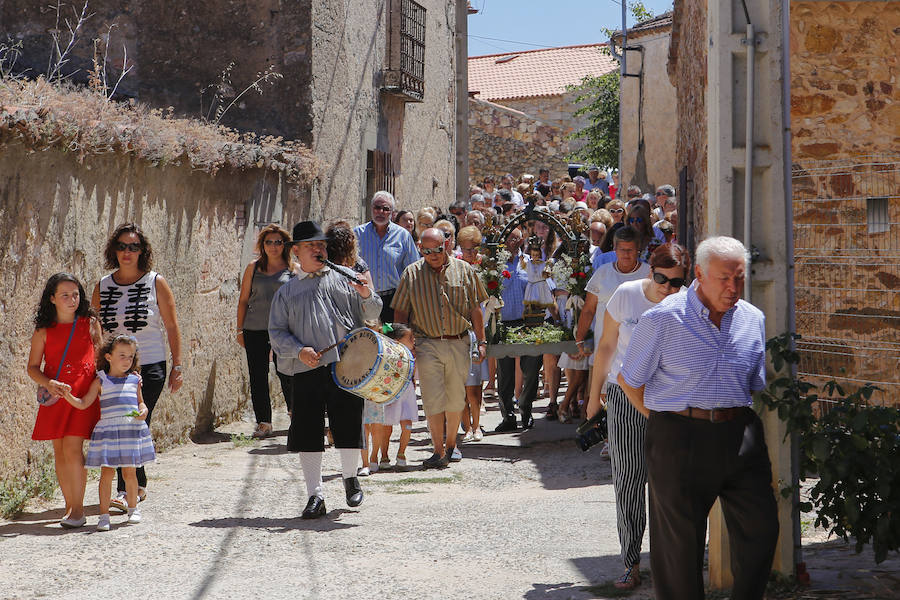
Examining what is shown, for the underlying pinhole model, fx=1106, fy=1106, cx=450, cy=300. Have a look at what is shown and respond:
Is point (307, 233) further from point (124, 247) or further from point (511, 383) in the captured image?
point (511, 383)

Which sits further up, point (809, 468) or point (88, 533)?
point (809, 468)

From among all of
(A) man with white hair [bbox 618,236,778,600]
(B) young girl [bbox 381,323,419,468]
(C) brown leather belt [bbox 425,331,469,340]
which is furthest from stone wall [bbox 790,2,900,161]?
(A) man with white hair [bbox 618,236,778,600]

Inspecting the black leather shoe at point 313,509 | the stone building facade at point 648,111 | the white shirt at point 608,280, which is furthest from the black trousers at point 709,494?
the stone building facade at point 648,111

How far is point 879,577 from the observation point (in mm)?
5527

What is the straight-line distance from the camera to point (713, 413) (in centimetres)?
450

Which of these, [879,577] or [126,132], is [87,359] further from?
[879,577]

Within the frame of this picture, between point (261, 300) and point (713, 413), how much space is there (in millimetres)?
6469

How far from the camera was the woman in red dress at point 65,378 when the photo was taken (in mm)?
6953

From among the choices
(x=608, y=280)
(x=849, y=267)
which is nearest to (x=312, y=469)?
(x=608, y=280)

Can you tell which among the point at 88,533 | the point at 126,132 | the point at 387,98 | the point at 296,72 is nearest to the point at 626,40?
the point at 387,98

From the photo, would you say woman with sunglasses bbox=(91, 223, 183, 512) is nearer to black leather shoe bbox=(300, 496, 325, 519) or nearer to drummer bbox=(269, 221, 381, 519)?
drummer bbox=(269, 221, 381, 519)

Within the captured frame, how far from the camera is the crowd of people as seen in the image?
454 cm

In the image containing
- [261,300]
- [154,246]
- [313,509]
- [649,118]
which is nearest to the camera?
[313,509]

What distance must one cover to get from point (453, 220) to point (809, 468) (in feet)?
26.4
